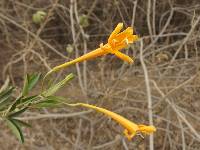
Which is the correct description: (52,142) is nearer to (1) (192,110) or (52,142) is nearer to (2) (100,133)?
(2) (100,133)

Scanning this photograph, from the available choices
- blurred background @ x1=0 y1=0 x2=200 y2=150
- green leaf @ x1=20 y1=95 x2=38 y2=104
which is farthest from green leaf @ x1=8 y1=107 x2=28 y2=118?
blurred background @ x1=0 y1=0 x2=200 y2=150

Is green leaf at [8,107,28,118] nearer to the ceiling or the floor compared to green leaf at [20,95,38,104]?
nearer to the floor

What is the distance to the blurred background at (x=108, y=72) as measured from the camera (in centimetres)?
408

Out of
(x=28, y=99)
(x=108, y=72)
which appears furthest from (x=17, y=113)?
(x=108, y=72)

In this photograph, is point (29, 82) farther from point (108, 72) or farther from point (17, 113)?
point (108, 72)

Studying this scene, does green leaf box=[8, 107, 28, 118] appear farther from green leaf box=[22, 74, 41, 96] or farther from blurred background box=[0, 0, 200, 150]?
blurred background box=[0, 0, 200, 150]

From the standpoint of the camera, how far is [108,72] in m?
4.68

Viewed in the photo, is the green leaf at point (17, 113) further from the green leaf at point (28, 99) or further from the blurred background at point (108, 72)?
the blurred background at point (108, 72)

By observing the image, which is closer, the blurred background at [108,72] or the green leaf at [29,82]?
the green leaf at [29,82]

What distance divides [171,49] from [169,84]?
47 cm

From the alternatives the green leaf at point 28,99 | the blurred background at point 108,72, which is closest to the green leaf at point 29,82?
the green leaf at point 28,99

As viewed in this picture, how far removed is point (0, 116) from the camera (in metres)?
1.78

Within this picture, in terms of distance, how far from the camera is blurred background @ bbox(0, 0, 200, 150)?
4082 millimetres

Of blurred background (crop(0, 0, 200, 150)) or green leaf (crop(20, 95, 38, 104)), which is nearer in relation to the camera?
green leaf (crop(20, 95, 38, 104))
